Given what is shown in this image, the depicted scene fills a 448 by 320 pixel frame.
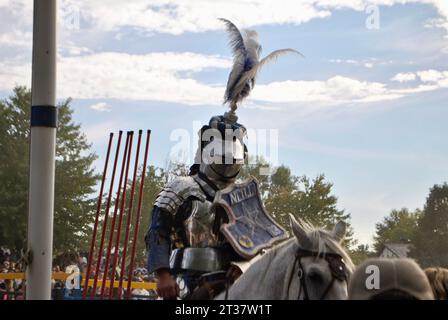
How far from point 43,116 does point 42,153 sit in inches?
9.5

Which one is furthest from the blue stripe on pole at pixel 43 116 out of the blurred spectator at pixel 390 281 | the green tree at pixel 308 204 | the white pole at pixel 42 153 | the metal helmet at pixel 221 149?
the green tree at pixel 308 204

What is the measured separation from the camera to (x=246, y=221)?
6141mm

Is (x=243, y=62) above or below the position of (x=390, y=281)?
above

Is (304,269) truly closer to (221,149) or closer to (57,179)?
(221,149)

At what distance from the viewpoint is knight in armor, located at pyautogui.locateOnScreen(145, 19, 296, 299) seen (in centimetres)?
606

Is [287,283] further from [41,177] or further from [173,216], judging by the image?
[173,216]

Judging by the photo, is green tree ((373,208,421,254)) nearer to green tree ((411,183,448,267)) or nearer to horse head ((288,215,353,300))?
green tree ((411,183,448,267))

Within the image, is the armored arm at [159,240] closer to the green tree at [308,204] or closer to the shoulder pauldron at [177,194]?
the shoulder pauldron at [177,194]

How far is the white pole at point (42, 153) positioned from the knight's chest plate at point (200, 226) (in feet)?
5.71

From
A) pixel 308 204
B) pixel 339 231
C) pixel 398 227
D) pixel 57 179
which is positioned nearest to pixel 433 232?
pixel 398 227

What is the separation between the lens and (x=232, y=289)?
4.94m

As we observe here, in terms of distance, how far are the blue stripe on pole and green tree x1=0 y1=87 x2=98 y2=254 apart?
2103 cm
